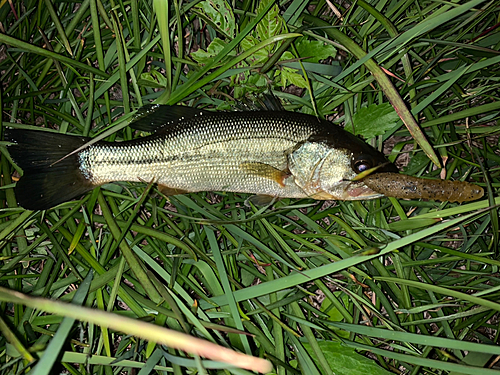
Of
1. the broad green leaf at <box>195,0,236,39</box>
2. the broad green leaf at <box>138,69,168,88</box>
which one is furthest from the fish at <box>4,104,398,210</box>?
the broad green leaf at <box>195,0,236,39</box>

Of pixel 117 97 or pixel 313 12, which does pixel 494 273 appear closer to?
pixel 313 12

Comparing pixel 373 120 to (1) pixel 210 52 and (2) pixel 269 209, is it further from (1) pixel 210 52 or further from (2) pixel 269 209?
(1) pixel 210 52

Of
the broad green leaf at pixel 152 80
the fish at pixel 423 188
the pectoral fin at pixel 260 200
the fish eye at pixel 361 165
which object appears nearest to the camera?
the fish at pixel 423 188

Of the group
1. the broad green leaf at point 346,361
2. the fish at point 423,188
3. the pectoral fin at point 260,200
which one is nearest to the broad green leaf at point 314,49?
the fish at point 423,188

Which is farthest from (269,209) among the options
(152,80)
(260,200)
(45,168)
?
(45,168)

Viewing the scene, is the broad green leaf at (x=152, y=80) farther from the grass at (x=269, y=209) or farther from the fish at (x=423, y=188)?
the fish at (x=423, y=188)

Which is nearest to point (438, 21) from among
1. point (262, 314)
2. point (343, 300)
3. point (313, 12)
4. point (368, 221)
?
point (313, 12)
